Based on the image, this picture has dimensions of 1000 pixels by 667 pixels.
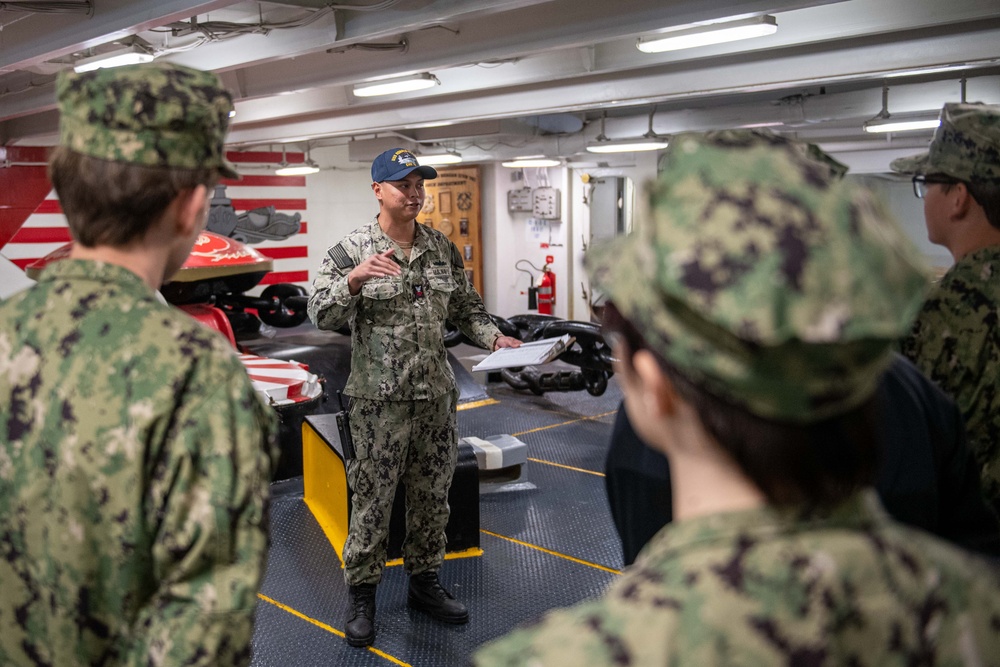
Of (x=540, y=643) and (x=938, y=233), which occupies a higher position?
(x=938, y=233)

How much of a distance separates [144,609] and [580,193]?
12123mm

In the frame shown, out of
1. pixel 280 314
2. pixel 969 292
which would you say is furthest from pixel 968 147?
pixel 280 314

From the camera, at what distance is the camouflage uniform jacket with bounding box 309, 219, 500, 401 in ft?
9.95

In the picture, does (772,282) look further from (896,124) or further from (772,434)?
(896,124)

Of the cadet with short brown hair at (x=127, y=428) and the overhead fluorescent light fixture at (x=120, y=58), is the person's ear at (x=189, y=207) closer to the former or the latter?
the cadet with short brown hair at (x=127, y=428)

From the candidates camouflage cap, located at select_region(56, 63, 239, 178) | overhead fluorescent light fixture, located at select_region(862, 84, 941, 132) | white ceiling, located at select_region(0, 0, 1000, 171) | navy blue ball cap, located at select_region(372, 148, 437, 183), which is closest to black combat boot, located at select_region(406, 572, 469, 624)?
navy blue ball cap, located at select_region(372, 148, 437, 183)

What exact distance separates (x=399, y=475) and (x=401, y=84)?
12.2ft

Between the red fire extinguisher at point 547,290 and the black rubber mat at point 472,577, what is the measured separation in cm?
758

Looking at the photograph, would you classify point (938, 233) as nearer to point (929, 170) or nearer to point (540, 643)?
point (929, 170)

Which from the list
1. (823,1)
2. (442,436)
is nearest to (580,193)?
(823,1)

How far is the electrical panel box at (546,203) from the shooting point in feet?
42.5

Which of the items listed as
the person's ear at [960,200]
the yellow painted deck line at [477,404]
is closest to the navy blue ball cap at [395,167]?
the person's ear at [960,200]

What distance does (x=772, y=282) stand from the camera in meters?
0.68

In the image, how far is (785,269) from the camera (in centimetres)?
69
